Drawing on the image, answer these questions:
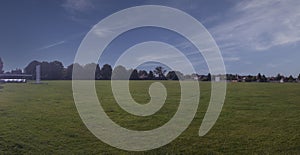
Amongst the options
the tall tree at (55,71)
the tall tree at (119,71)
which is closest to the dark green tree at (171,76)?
the tall tree at (119,71)

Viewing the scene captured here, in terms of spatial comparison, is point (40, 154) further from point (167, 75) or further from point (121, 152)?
point (167, 75)

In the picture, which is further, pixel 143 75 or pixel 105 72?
pixel 143 75

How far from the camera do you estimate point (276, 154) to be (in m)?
6.53

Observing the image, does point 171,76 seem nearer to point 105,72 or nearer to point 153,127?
point 105,72

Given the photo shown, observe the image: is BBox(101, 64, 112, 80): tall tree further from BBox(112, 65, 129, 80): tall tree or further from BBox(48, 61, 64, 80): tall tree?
BBox(112, 65, 129, 80): tall tree

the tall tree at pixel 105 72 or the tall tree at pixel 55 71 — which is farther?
the tall tree at pixel 55 71

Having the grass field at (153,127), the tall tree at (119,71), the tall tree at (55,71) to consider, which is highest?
the tall tree at (55,71)

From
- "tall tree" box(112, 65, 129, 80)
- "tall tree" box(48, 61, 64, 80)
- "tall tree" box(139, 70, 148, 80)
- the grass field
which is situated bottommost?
the grass field

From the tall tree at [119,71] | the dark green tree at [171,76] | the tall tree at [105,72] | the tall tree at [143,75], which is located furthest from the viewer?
the tall tree at [143,75]

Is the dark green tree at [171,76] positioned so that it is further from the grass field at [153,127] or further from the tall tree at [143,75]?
the grass field at [153,127]

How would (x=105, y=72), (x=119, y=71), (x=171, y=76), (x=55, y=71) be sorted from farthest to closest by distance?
(x=55, y=71) → (x=105, y=72) → (x=171, y=76) → (x=119, y=71)

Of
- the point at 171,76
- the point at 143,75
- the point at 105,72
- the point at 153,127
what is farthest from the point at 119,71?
the point at 143,75

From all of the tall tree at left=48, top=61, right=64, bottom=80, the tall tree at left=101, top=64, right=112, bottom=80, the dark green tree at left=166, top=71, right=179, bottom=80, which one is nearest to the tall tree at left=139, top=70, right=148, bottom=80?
the dark green tree at left=166, top=71, right=179, bottom=80

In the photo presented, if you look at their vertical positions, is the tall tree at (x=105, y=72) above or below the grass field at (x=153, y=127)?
above
